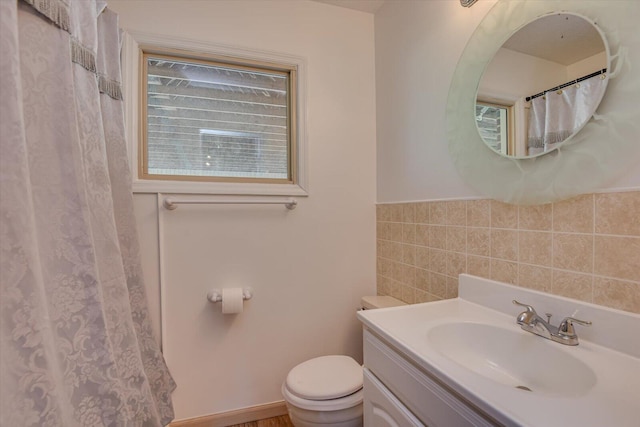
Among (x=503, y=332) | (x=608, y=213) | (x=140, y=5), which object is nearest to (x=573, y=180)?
(x=608, y=213)

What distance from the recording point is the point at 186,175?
156 cm

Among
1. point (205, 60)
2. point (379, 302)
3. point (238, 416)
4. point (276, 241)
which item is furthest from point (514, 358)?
point (205, 60)

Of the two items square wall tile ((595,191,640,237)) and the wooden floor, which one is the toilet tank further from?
square wall tile ((595,191,640,237))

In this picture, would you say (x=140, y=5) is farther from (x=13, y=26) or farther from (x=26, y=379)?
(x=26, y=379)

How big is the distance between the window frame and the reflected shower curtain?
1.09 meters

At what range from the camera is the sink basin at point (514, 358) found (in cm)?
69

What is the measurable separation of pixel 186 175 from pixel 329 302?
111 centimetres

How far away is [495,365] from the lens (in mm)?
859

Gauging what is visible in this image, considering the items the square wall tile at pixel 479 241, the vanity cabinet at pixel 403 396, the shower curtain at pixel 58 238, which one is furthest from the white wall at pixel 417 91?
the shower curtain at pixel 58 238

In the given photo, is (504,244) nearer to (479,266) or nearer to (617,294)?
(479,266)

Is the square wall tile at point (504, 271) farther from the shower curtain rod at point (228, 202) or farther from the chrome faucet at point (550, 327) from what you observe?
the shower curtain rod at point (228, 202)

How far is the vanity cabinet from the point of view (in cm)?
61

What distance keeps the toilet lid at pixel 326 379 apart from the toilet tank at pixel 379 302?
312 millimetres

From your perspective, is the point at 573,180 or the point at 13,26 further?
the point at 573,180
